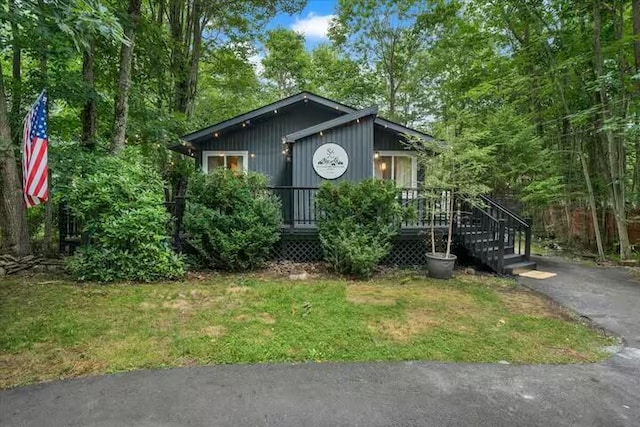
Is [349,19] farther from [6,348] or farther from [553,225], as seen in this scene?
[6,348]

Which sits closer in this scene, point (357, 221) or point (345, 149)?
point (357, 221)

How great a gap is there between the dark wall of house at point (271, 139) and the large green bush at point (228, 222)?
3662 millimetres

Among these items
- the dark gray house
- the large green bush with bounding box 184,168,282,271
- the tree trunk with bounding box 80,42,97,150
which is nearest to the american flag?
the large green bush with bounding box 184,168,282,271

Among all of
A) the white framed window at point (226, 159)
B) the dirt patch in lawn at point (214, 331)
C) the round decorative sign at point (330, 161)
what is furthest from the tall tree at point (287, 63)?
the dirt patch in lawn at point (214, 331)

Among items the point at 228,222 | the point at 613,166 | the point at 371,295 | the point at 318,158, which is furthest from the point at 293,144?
the point at 613,166

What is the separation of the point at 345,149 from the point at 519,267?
510cm

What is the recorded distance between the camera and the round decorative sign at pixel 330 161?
952 centimetres

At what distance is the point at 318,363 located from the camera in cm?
337

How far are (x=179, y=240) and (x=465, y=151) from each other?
6083 mm

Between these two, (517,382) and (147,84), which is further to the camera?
(147,84)

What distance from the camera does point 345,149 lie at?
955 centimetres

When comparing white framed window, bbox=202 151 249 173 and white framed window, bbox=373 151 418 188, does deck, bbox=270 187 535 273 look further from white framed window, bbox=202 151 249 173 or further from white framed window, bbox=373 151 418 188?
white framed window, bbox=202 151 249 173

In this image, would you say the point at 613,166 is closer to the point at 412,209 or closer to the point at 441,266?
the point at 412,209

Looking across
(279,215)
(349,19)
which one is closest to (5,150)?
(279,215)
